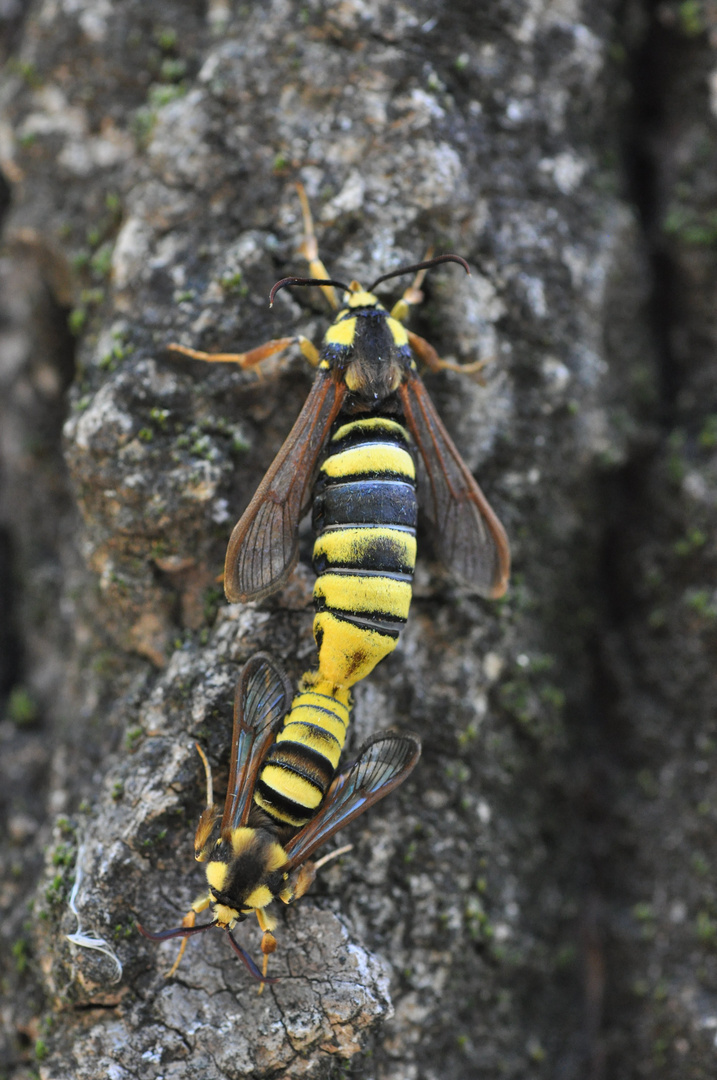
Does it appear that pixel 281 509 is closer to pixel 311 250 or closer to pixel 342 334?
pixel 342 334

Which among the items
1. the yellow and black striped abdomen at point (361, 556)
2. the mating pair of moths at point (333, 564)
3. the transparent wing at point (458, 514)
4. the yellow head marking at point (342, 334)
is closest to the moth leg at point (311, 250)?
the mating pair of moths at point (333, 564)

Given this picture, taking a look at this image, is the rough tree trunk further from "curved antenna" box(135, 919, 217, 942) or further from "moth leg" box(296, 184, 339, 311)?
"curved antenna" box(135, 919, 217, 942)

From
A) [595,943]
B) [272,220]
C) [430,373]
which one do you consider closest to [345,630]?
[430,373]

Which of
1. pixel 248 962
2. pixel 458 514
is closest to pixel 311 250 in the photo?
pixel 458 514

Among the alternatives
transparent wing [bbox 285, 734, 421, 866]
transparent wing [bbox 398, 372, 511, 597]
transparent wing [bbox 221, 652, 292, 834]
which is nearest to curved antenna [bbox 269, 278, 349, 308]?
transparent wing [bbox 398, 372, 511, 597]

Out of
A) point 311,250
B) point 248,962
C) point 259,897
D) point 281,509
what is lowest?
point 248,962

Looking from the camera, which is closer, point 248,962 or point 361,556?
point 248,962
